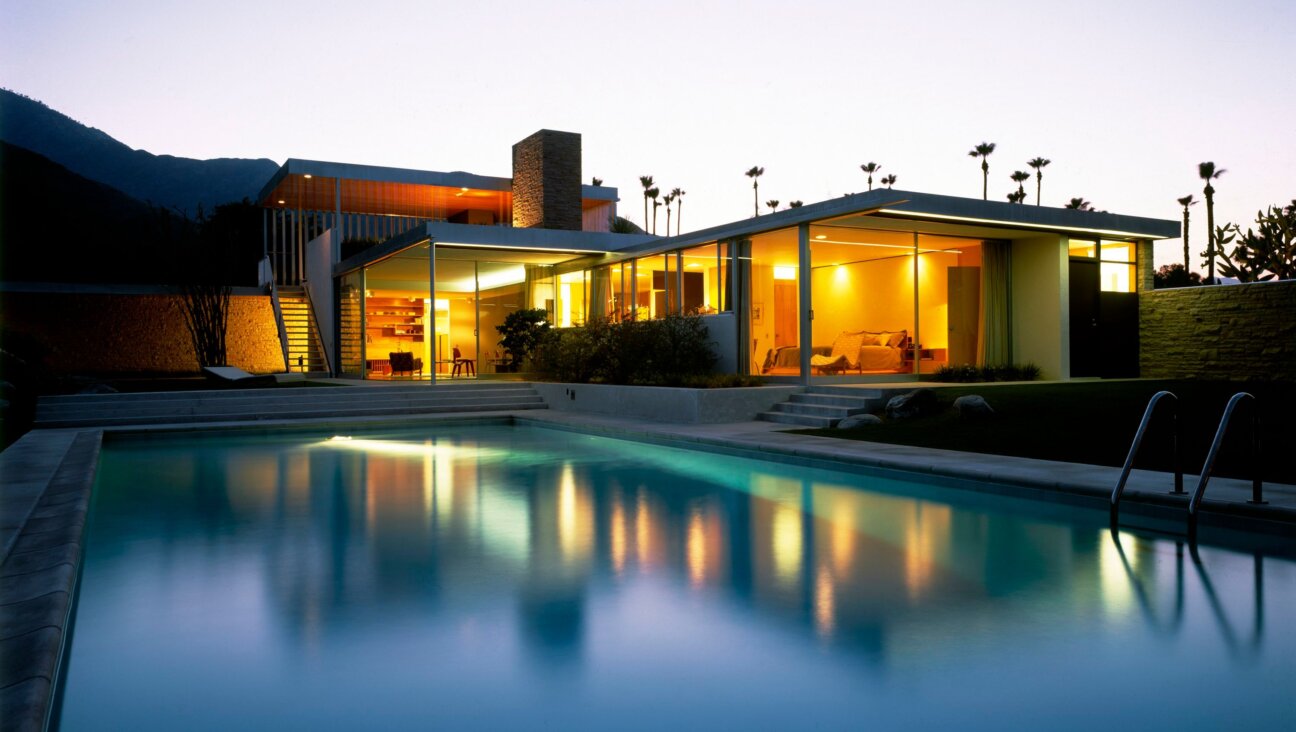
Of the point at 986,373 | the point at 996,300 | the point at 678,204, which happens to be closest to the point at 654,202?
the point at 678,204

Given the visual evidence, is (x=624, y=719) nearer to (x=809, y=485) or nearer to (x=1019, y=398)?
(x=809, y=485)

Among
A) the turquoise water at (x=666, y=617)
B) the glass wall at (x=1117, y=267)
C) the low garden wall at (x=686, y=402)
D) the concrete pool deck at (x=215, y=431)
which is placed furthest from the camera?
the glass wall at (x=1117, y=267)

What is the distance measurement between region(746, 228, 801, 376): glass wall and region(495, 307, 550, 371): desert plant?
5.26m

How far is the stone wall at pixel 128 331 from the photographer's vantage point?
77.3 ft

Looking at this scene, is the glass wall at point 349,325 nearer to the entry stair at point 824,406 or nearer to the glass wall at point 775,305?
the glass wall at point 775,305

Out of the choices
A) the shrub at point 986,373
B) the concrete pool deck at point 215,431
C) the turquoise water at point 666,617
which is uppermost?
the shrub at point 986,373

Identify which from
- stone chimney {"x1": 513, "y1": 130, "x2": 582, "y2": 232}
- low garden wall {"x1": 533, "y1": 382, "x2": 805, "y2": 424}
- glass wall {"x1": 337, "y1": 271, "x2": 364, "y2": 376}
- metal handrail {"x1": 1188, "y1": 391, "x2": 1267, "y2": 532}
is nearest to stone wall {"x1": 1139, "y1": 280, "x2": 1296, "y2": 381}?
low garden wall {"x1": 533, "y1": 382, "x2": 805, "y2": 424}

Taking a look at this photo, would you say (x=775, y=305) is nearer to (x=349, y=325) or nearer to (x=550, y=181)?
(x=550, y=181)

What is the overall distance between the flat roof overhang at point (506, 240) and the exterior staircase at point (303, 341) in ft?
18.3

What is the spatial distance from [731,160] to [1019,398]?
47.6 metres

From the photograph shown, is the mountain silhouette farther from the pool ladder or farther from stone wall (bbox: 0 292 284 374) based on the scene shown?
the pool ladder

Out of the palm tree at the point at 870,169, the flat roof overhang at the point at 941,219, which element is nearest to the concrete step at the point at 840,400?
the flat roof overhang at the point at 941,219

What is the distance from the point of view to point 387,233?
26734mm

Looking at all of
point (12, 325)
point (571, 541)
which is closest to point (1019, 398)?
point (571, 541)
